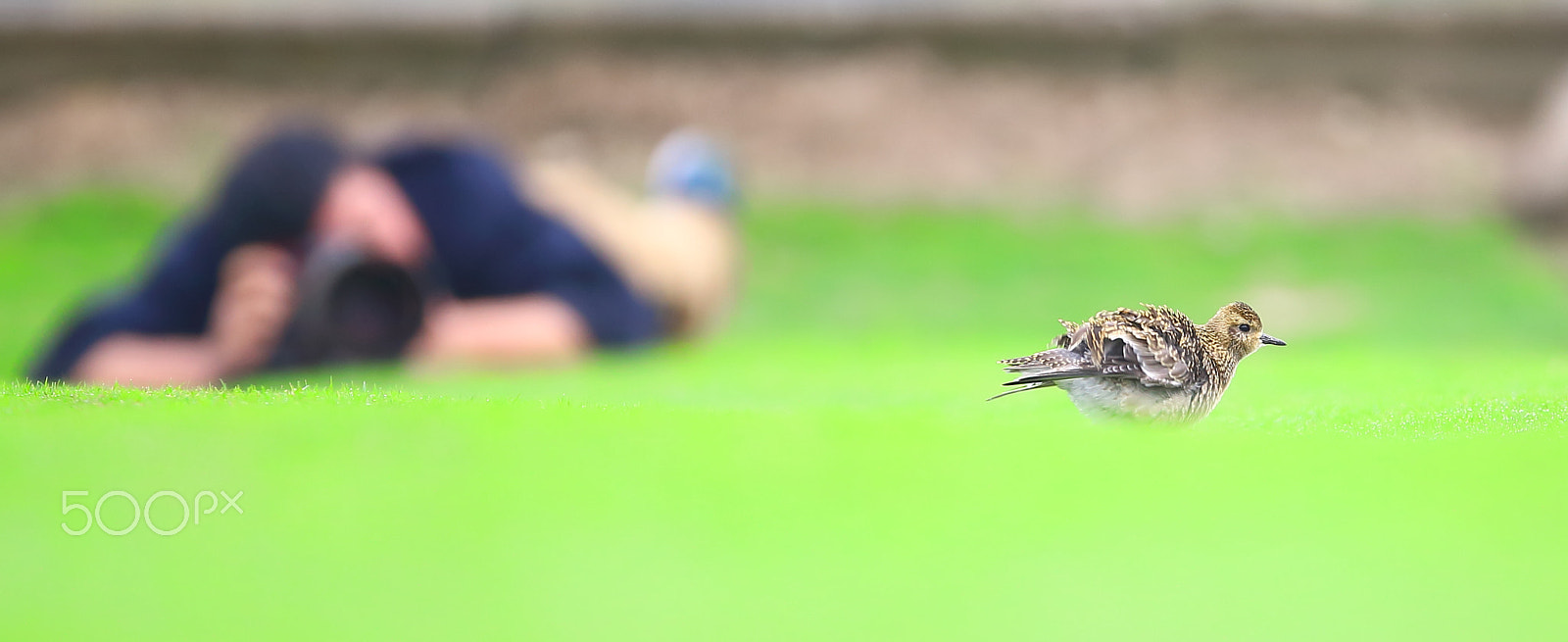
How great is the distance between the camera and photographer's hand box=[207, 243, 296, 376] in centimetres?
246

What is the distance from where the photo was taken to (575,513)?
865 mm

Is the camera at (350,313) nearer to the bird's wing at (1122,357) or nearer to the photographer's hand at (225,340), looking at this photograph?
the photographer's hand at (225,340)

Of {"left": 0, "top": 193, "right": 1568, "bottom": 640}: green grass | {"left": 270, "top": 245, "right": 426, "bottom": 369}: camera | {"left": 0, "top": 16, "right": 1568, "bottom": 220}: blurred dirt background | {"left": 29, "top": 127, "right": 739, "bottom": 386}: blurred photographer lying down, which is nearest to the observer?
{"left": 0, "top": 193, "right": 1568, "bottom": 640}: green grass

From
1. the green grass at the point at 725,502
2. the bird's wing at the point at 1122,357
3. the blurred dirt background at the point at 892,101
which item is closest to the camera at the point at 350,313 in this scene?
the green grass at the point at 725,502

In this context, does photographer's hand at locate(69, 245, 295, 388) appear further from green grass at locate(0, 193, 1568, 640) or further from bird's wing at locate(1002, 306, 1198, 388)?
bird's wing at locate(1002, 306, 1198, 388)

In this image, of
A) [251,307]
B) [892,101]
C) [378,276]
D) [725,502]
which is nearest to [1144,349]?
[725,502]

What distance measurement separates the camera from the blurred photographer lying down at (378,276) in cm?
235

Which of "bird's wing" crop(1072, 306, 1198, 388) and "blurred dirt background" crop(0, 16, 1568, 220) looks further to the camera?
"blurred dirt background" crop(0, 16, 1568, 220)

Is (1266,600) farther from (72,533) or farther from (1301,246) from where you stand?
(1301,246)

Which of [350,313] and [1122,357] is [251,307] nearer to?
[350,313]

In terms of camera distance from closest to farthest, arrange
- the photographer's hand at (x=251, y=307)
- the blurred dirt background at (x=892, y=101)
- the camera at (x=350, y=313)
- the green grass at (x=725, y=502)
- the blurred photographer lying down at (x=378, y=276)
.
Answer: the green grass at (x=725, y=502) < the camera at (x=350, y=313) < the blurred photographer lying down at (x=378, y=276) < the photographer's hand at (x=251, y=307) < the blurred dirt background at (x=892, y=101)

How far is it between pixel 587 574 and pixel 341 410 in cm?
32

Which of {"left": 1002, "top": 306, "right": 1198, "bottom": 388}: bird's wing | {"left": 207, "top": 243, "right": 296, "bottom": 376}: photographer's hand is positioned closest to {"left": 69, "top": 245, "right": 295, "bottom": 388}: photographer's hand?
{"left": 207, "top": 243, "right": 296, "bottom": 376}: photographer's hand

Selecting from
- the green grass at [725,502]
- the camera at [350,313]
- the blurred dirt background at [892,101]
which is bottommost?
the green grass at [725,502]
